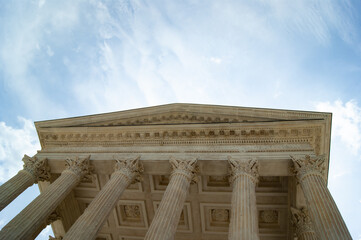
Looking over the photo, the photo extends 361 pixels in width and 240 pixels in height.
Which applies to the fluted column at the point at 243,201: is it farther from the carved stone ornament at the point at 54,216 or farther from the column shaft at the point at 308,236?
the carved stone ornament at the point at 54,216

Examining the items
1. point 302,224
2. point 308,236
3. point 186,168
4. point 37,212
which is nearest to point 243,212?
point 186,168

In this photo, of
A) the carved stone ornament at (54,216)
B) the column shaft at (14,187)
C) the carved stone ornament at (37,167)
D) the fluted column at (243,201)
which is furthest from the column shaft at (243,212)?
the carved stone ornament at (54,216)

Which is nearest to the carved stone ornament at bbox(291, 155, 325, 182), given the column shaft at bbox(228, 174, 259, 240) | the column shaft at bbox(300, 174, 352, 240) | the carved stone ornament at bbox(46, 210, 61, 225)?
the column shaft at bbox(300, 174, 352, 240)

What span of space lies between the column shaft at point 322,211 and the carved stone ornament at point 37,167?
15.0 meters

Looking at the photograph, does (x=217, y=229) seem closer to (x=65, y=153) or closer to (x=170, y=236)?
(x=170, y=236)

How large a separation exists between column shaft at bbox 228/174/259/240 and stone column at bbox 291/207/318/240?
4434mm

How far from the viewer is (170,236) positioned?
441 inches

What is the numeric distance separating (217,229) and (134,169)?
7856 millimetres

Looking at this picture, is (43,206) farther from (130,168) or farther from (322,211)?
(322,211)

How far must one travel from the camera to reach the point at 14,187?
50.0 ft

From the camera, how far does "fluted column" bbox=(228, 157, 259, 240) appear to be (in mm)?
10538

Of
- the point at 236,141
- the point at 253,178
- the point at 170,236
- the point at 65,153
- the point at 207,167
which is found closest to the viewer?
the point at 170,236

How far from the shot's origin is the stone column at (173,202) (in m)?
11.2

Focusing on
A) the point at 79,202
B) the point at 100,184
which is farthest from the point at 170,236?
the point at 79,202
